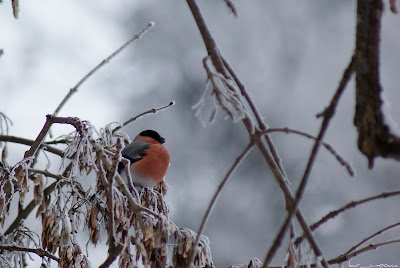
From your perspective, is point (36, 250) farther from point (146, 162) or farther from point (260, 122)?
point (260, 122)

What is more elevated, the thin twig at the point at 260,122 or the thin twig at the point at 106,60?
the thin twig at the point at 106,60

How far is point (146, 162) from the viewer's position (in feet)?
7.15

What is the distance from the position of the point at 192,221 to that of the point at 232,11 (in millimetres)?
2530

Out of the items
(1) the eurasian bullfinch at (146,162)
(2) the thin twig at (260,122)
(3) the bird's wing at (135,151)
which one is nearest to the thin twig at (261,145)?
(2) the thin twig at (260,122)

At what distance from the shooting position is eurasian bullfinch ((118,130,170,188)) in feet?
6.38

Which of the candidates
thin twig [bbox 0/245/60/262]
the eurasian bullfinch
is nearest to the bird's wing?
the eurasian bullfinch

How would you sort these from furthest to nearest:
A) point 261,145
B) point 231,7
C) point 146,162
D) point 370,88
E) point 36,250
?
1. point 146,162
2. point 36,250
3. point 231,7
4. point 261,145
5. point 370,88

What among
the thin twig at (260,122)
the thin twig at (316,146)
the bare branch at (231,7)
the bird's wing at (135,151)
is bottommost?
the thin twig at (316,146)

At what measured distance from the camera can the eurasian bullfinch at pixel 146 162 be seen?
1.95 meters

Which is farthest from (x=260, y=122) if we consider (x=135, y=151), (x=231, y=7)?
(x=135, y=151)

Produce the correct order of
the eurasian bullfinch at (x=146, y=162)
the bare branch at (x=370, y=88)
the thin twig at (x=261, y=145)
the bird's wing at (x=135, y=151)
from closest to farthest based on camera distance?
1. the bare branch at (x=370, y=88)
2. the thin twig at (x=261, y=145)
3. the eurasian bullfinch at (x=146, y=162)
4. the bird's wing at (x=135, y=151)

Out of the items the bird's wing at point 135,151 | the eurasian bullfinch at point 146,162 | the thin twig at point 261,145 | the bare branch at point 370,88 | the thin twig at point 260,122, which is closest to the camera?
the bare branch at point 370,88

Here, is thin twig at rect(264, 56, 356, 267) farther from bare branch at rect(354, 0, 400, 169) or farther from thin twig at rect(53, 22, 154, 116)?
thin twig at rect(53, 22, 154, 116)

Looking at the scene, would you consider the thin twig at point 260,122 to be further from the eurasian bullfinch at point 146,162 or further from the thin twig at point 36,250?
the eurasian bullfinch at point 146,162
